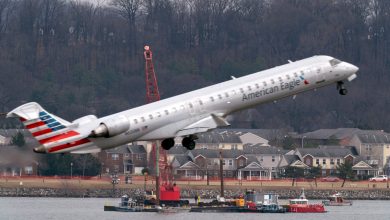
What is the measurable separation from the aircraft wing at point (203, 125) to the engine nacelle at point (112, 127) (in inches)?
216

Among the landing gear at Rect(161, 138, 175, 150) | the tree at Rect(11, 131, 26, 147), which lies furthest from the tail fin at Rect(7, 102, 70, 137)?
the tree at Rect(11, 131, 26, 147)

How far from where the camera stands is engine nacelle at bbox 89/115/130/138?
108125mm

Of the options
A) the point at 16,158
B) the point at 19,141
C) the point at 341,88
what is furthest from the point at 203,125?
the point at 19,141

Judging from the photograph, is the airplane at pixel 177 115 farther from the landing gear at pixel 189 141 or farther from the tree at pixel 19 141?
the tree at pixel 19 141

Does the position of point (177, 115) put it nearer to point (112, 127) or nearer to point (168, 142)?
point (168, 142)

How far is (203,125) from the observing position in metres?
114

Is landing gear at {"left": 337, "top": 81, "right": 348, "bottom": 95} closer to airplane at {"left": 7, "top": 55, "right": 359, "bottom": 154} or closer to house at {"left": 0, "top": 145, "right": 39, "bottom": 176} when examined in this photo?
airplane at {"left": 7, "top": 55, "right": 359, "bottom": 154}

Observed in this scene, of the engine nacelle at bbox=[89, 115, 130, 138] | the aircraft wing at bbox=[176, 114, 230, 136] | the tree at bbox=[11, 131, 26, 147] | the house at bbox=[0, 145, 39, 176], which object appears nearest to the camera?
the engine nacelle at bbox=[89, 115, 130, 138]

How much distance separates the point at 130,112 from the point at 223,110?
8.13m

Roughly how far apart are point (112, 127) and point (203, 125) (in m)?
8.56

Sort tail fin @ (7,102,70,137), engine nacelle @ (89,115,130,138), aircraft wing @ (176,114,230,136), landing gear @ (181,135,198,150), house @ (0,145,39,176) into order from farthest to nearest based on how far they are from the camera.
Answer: house @ (0,145,39,176)
landing gear @ (181,135,198,150)
aircraft wing @ (176,114,230,136)
tail fin @ (7,102,70,137)
engine nacelle @ (89,115,130,138)

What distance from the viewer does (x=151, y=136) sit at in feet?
367

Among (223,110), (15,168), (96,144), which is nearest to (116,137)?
(96,144)

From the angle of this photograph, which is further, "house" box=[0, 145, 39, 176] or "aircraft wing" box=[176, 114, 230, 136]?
"house" box=[0, 145, 39, 176]
